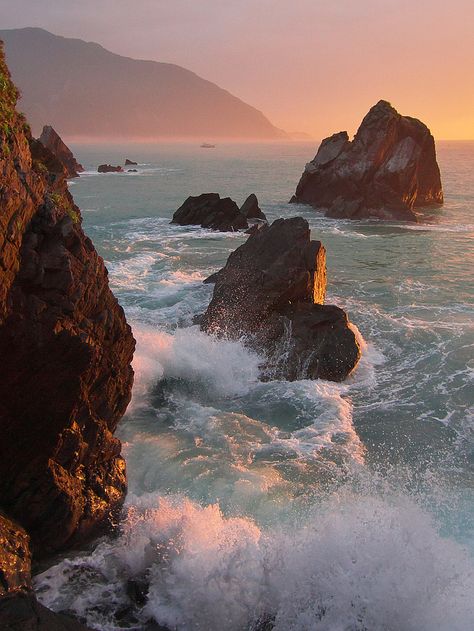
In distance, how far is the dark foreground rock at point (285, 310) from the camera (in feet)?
62.0

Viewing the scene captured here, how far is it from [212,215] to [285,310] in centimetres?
2827

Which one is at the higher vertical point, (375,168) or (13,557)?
(375,168)

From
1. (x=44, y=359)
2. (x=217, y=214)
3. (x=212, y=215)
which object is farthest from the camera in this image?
(x=212, y=215)

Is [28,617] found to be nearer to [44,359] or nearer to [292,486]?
[44,359]

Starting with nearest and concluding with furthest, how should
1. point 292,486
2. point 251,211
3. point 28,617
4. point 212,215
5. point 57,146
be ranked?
point 28,617, point 292,486, point 212,215, point 251,211, point 57,146

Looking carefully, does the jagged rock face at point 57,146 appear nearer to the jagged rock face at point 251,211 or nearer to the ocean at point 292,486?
the jagged rock face at point 251,211

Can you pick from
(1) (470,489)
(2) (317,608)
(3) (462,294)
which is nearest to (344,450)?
(1) (470,489)

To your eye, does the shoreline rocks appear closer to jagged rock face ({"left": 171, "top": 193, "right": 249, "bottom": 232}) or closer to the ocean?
jagged rock face ({"left": 171, "top": 193, "right": 249, "bottom": 232})

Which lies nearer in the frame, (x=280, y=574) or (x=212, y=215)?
(x=280, y=574)

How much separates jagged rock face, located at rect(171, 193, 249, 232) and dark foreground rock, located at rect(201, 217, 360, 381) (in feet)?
74.8

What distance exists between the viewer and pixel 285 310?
20469mm

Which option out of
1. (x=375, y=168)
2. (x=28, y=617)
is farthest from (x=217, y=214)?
(x=28, y=617)

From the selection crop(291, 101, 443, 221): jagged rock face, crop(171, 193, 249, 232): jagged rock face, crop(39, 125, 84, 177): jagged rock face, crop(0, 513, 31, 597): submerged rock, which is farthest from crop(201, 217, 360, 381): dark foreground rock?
crop(39, 125, 84, 177): jagged rock face

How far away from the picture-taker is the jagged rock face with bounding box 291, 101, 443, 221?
5438 cm
